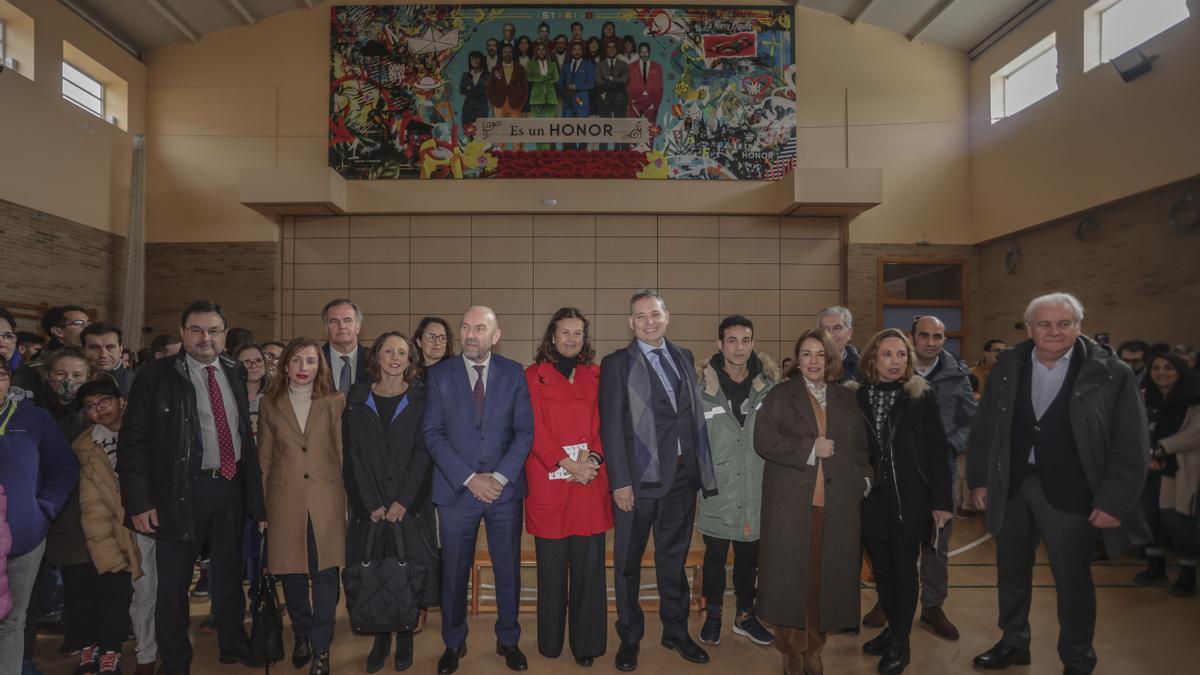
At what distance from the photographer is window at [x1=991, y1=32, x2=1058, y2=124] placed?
311 inches

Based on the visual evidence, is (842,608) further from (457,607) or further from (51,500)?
(51,500)

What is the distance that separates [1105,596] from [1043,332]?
2.21m

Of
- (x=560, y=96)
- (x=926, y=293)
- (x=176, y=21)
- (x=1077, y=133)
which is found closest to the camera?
(x=1077, y=133)

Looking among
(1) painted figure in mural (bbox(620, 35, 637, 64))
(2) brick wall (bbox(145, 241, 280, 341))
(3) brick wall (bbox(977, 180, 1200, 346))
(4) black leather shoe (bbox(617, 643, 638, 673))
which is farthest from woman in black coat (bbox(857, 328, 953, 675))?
(2) brick wall (bbox(145, 241, 280, 341))

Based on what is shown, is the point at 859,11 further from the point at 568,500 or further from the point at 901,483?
the point at 568,500

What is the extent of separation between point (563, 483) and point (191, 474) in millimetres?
1619

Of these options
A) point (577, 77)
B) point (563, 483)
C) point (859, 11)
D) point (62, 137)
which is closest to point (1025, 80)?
point (859, 11)

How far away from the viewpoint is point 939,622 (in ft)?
11.4

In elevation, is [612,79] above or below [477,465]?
above

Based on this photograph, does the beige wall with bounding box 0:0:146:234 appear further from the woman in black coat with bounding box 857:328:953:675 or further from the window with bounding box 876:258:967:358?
the window with bounding box 876:258:967:358

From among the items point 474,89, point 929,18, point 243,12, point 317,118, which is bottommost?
point 317,118

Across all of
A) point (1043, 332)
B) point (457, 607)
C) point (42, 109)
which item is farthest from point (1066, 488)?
point (42, 109)

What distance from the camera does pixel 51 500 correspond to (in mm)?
2533

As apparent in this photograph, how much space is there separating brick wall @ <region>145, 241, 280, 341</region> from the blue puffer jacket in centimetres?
696
